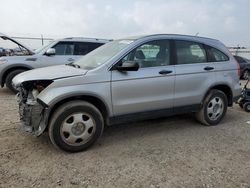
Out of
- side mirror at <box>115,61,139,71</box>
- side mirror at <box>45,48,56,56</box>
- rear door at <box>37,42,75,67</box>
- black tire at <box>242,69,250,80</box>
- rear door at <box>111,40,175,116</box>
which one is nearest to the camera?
side mirror at <box>115,61,139,71</box>

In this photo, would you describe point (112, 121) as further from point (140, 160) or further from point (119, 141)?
point (140, 160)

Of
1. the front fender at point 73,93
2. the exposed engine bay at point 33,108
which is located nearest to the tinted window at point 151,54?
the front fender at point 73,93

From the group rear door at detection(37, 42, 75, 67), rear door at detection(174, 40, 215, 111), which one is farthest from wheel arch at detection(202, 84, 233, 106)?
rear door at detection(37, 42, 75, 67)

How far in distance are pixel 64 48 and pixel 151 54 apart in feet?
17.4

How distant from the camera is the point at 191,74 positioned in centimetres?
494

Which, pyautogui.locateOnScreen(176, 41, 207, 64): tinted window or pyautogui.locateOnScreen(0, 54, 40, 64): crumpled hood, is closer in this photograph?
pyautogui.locateOnScreen(176, 41, 207, 64): tinted window

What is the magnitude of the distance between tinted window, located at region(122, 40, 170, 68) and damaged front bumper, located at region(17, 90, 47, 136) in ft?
4.89

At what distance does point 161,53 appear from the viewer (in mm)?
4773

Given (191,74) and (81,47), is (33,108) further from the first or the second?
(81,47)

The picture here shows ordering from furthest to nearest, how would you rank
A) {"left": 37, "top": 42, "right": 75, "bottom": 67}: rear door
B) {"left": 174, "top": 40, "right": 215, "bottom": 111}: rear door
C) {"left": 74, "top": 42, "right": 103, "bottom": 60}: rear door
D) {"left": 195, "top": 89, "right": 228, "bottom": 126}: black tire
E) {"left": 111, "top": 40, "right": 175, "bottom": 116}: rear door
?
{"left": 74, "top": 42, "right": 103, "bottom": 60}: rear door < {"left": 37, "top": 42, "right": 75, "bottom": 67}: rear door < {"left": 195, "top": 89, "right": 228, "bottom": 126}: black tire < {"left": 174, "top": 40, "right": 215, "bottom": 111}: rear door < {"left": 111, "top": 40, "right": 175, "bottom": 116}: rear door

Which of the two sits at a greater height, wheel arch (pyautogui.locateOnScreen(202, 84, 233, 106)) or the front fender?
the front fender

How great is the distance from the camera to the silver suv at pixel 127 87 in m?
3.87

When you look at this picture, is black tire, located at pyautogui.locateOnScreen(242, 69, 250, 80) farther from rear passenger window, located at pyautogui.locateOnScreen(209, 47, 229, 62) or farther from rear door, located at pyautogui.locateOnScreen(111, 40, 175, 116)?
rear door, located at pyautogui.locateOnScreen(111, 40, 175, 116)

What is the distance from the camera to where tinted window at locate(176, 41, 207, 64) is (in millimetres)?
4926
